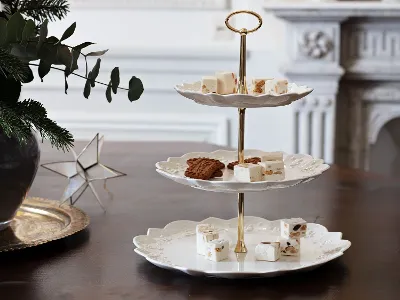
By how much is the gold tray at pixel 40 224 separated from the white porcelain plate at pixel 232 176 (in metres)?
0.21

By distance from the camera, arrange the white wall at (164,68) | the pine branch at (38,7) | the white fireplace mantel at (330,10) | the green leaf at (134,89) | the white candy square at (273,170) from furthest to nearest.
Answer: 1. the white wall at (164,68)
2. the white fireplace mantel at (330,10)
3. the pine branch at (38,7)
4. the green leaf at (134,89)
5. the white candy square at (273,170)

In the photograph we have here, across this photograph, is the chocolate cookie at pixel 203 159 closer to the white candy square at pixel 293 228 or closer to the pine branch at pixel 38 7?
the white candy square at pixel 293 228

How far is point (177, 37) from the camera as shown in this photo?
3373mm

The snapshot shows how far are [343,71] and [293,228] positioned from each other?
1.98 meters

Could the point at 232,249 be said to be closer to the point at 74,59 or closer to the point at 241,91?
the point at 241,91

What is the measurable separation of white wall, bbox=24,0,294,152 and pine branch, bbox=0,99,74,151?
2.00m

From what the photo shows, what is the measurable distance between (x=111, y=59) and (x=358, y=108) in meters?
0.99

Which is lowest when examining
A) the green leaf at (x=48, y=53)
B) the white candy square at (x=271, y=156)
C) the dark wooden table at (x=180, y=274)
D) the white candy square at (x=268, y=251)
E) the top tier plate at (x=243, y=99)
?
the dark wooden table at (x=180, y=274)

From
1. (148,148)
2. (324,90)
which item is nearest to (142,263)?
(148,148)

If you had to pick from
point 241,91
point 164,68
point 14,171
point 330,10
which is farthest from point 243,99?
point 164,68

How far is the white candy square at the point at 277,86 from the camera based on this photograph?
4.12 ft

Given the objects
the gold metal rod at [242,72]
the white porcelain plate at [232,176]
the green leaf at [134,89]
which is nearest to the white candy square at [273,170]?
the white porcelain plate at [232,176]

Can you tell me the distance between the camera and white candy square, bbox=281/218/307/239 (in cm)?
124

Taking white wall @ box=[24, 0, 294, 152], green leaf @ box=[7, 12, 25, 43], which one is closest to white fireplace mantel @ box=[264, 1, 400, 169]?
white wall @ box=[24, 0, 294, 152]
